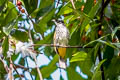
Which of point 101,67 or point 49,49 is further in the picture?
point 49,49

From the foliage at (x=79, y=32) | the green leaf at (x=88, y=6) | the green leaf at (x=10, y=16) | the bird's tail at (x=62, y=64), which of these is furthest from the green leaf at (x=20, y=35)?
the green leaf at (x=88, y=6)

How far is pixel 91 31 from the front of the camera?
1393 millimetres

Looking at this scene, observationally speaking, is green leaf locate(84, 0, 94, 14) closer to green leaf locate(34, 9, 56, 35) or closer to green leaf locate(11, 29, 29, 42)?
green leaf locate(34, 9, 56, 35)

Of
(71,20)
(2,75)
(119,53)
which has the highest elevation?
(71,20)

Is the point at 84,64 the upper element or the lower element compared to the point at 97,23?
lower

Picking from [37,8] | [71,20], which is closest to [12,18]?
[37,8]

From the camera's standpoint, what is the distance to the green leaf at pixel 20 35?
5.40ft

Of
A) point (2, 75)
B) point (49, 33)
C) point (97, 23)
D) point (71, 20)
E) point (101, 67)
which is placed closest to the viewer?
point (101, 67)

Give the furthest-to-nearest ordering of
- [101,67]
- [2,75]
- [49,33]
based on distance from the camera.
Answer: [49,33] → [2,75] → [101,67]

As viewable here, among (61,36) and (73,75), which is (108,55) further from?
(73,75)

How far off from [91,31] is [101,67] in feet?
0.60

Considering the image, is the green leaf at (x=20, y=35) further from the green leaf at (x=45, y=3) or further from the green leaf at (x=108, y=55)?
the green leaf at (x=108, y=55)

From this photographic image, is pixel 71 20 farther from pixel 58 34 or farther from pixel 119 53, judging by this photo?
pixel 119 53

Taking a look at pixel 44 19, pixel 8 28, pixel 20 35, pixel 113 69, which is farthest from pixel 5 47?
pixel 113 69
